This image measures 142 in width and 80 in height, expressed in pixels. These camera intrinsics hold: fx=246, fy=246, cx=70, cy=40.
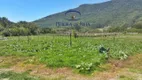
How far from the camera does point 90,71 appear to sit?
66.6ft

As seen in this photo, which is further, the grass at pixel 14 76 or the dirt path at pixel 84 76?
the dirt path at pixel 84 76

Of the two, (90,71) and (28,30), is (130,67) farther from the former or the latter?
(28,30)

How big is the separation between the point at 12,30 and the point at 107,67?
89.8m

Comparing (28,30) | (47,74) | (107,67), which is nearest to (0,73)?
(47,74)

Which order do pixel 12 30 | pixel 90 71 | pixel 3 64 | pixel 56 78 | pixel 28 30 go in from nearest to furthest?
pixel 56 78 < pixel 90 71 < pixel 3 64 < pixel 12 30 < pixel 28 30

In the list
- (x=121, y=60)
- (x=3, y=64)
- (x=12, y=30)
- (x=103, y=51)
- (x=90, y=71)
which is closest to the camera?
(x=90, y=71)

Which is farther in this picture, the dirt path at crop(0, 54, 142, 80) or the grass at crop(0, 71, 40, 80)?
the dirt path at crop(0, 54, 142, 80)

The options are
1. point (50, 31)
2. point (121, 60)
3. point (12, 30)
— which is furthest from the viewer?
point (50, 31)

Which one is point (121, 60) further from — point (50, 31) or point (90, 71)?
point (50, 31)

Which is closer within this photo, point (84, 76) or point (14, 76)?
point (84, 76)

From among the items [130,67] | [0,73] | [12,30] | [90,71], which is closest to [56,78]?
[90,71]

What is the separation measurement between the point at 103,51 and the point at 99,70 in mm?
8368

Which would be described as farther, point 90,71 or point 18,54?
point 18,54

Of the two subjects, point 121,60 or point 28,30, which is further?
point 28,30
